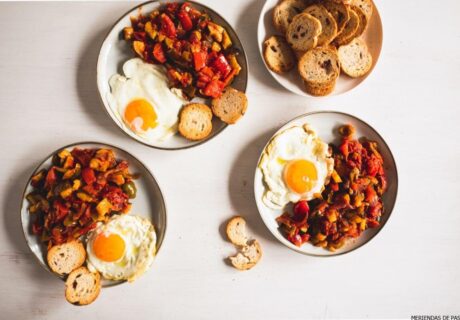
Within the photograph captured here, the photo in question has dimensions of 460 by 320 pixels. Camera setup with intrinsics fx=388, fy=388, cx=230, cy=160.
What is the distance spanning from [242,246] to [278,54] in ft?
5.90

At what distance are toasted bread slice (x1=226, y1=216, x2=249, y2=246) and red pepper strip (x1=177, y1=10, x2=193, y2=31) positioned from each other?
1.78 metres

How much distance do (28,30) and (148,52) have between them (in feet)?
4.06

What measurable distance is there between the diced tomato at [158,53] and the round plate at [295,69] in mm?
857

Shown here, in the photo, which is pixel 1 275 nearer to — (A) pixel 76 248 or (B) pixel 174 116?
(A) pixel 76 248

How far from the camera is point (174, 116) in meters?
3.42

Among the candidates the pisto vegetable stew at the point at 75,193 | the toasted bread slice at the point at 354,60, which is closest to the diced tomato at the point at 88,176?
the pisto vegetable stew at the point at 75,193

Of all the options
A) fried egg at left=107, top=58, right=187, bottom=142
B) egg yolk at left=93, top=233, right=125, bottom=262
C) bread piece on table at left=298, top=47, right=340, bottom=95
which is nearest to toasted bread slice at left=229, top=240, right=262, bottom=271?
egg yolk at left=93, top=233, right=125, bottom=262

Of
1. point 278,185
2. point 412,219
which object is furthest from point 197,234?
point 412,219

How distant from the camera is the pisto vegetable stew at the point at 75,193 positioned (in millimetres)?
3242

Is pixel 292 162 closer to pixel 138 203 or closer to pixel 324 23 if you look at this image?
pixel 324 23

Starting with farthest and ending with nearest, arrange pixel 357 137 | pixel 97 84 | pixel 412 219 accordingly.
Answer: pixel 412 219 → pixel 357 137 → pixel 97 84

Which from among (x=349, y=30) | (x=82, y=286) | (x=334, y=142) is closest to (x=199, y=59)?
(x=349, y=30)

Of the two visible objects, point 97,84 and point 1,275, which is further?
point 1,275

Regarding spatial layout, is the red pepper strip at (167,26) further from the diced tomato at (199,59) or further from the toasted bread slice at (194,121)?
the toasted bread slice at (194,121)
